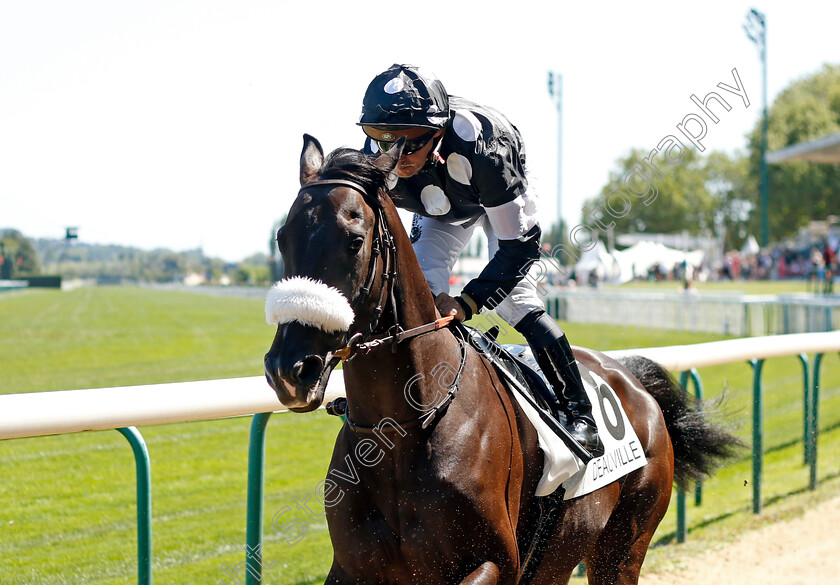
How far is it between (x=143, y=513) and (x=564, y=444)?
1.32 meters

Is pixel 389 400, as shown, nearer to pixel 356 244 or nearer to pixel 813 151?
pixel 356 244

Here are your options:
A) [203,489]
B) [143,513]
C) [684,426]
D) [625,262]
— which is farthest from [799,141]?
[143,513]

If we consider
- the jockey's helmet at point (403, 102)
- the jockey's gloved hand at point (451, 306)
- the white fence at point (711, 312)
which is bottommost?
the white fence at point (711, 312)

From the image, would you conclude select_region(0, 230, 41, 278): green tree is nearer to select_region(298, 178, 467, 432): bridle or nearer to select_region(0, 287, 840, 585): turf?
select_region(0, 287, 840, 585): turf

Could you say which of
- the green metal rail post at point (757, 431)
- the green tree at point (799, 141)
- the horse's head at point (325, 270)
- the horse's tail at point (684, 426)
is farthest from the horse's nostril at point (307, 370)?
the green tree at point (799, 141)

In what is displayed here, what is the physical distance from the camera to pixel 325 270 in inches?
70.9

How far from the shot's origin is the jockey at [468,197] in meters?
2.23

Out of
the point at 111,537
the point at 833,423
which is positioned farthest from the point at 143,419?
the point at 833,423

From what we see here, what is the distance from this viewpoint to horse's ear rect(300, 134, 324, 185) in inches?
81.5

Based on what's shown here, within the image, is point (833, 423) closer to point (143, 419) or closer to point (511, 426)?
point (511, 426)

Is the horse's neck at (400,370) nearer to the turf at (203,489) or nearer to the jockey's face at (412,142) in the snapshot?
the jockey's face at (412,142)

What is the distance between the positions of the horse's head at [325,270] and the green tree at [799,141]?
49876 mm

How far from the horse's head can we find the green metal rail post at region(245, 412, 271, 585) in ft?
3.28

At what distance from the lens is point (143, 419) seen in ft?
8.05
